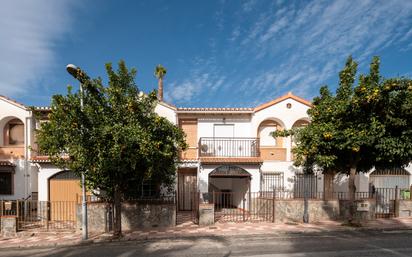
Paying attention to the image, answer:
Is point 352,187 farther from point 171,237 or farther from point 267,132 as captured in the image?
point 171,237

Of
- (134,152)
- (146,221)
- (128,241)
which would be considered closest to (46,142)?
(134,152)

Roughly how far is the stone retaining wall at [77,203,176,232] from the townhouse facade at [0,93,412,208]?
343 cm

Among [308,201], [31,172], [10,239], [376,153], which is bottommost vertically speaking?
[10,239]

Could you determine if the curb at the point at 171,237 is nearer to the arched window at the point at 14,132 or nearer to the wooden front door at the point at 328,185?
the wooden front door at the point at 328,185

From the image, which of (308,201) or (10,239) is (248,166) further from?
(10,239)

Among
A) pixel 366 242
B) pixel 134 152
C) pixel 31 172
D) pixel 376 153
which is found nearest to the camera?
pixel 134 152

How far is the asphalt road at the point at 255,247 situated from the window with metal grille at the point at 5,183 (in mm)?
A: 7080

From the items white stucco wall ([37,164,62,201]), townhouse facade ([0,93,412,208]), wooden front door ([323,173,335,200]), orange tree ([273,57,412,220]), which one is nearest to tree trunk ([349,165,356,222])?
orange tree ([273,57,412,220])

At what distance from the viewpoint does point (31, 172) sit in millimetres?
14227

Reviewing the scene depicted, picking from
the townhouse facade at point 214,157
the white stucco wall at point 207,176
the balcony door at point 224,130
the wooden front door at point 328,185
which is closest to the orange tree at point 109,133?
the white stucco wall at point 207,176

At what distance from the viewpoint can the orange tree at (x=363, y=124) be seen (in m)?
9.52

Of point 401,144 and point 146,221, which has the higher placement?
point 401,144

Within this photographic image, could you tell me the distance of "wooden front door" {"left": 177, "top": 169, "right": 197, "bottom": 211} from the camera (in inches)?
612

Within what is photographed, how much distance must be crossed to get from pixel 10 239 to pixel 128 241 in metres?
4.96
